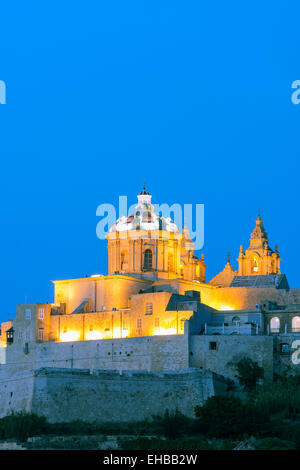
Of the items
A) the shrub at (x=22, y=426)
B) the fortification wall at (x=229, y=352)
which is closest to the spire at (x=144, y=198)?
the fortification wall at (x=229, y=352)

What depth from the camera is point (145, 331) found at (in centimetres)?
8600

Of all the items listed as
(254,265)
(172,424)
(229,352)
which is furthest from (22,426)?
(254,265)

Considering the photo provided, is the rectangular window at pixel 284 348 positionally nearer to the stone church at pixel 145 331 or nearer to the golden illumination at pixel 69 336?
the stone church at pixel 145 331

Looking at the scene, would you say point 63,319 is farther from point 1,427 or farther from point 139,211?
point 1,427

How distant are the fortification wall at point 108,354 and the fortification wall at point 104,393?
408cm

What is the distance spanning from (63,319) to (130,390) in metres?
14.2

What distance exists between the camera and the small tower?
3952 inches

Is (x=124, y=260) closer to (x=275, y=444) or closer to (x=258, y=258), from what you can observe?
(x=258, y=258)

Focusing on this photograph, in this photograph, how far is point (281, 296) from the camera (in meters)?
91.0

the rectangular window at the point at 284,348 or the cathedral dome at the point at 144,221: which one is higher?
the cathedral dome at the point at 144,221

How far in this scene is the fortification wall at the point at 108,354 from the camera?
3263 inches

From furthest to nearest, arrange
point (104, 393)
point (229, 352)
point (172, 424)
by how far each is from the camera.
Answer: point (229, 352) < point (104, 393) < point (172, 424)

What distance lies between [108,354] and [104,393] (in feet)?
29.8

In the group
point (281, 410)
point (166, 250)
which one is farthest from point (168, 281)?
point (281, 410)
